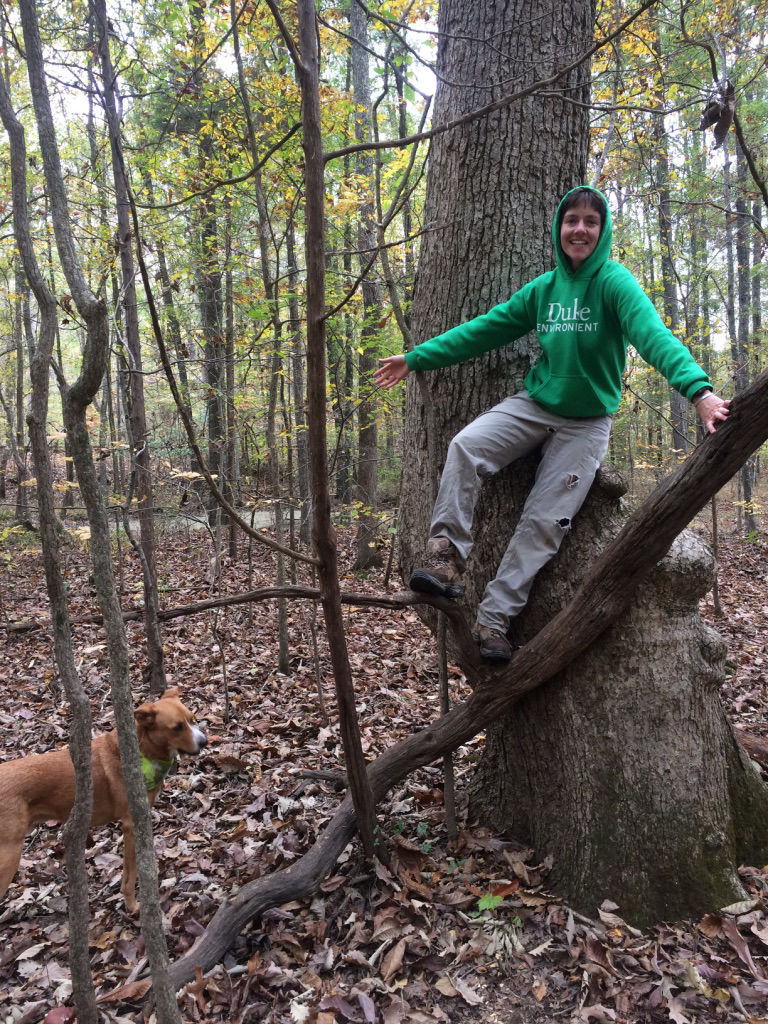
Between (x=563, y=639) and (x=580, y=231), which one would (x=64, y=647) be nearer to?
(x=563, y=639)

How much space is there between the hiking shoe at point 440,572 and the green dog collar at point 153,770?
1852 millimetres

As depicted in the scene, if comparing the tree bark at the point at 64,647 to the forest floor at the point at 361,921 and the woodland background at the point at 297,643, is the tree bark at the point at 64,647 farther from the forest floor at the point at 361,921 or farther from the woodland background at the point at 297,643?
the forest floor at the point at 361,921

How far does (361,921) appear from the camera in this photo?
2.88 m

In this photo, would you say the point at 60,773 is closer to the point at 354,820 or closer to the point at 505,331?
the point at 354,820

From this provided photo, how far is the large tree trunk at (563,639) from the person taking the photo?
2844 millimetres

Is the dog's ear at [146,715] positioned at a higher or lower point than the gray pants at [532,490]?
lower

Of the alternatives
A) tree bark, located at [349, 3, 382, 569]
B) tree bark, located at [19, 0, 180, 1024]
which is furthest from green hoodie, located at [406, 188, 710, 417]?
tree bark, located at [349, 3, 382, 569]

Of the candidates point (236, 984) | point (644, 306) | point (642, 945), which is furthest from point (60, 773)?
point (644, 306)

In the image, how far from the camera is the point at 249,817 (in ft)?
12.5

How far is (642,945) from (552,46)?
4.52 meters

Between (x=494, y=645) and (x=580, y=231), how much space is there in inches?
82.9

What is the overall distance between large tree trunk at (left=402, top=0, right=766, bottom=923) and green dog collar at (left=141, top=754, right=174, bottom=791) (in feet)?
6.04

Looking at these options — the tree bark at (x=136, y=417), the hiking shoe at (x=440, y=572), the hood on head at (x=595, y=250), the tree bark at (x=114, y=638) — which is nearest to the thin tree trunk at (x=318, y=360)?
the hiking shoe at (x=440, y=572)

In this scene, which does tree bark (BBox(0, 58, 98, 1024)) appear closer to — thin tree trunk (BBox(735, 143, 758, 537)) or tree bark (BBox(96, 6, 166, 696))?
tree bark (BBox(96, 6, 166, 696))
